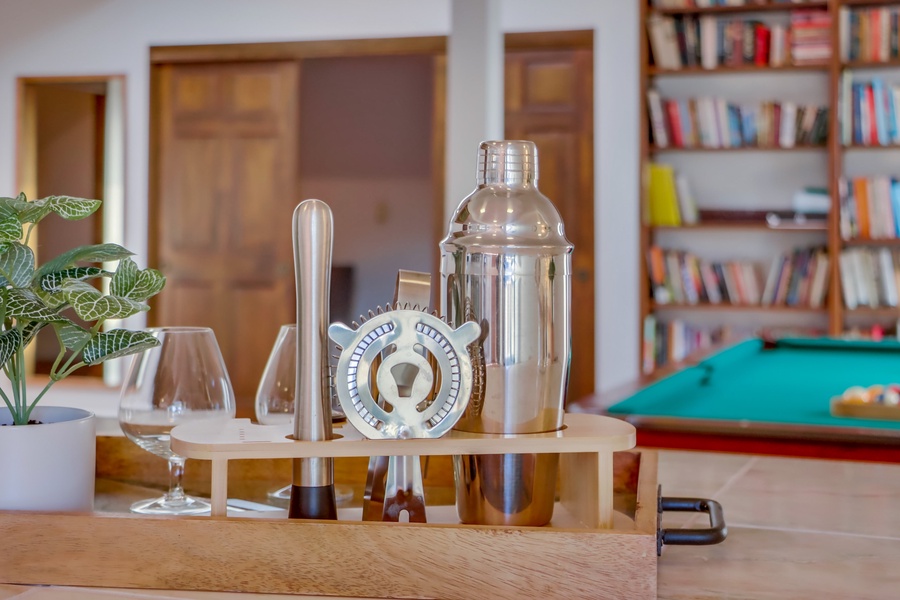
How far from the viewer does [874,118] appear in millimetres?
4348

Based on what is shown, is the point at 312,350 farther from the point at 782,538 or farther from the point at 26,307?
the point at 782,538

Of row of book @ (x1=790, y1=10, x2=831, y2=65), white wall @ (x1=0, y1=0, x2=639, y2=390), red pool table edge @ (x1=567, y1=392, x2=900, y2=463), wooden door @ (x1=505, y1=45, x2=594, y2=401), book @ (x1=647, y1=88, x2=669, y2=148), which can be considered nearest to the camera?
red pool table edge @ (x1=567, y1=392, x2=900, y2=463)

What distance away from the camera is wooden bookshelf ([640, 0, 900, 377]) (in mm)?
4344

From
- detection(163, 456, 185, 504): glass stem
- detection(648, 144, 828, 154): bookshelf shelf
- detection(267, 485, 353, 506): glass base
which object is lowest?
detection(267, 485, 353, 506): glass base

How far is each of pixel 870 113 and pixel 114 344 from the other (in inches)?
169

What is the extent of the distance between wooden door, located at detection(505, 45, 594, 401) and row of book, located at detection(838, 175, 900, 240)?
1250 mm

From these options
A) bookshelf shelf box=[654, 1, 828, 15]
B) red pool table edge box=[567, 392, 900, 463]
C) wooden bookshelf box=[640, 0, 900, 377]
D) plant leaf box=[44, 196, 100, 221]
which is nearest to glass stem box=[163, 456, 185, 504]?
plant leaf box=[44, 196, 100, 221]

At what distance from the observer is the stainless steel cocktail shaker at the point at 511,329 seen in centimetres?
65

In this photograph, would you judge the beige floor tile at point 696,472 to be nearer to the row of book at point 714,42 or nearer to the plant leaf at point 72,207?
the plant leaf at point 72,207

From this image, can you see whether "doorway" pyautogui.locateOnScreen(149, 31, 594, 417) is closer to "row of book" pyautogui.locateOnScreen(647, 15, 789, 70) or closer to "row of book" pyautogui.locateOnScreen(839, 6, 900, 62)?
"row of book" pyautogui.locateOnScreen(647, 15, 789, 70)

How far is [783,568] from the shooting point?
69 cm

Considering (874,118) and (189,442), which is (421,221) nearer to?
(874,118)

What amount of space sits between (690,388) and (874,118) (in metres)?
2.51

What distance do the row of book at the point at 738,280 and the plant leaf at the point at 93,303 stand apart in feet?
13.8
